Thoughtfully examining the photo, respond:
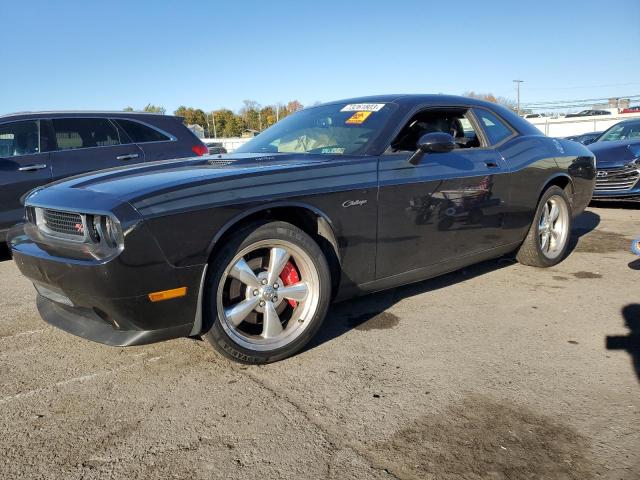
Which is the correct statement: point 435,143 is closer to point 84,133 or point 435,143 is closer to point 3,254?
point 84,133

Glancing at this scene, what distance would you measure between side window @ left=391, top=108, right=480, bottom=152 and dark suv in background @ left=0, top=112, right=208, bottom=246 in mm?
3647

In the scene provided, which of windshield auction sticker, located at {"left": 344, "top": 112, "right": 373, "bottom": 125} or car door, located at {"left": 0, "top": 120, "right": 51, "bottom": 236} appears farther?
car door, located at {"left": 0, "top": 120, "right": 51, "bottom": 236}

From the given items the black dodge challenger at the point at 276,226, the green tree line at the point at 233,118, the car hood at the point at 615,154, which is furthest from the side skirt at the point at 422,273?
the green tree line at the point at 233,118

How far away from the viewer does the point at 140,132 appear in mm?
6312

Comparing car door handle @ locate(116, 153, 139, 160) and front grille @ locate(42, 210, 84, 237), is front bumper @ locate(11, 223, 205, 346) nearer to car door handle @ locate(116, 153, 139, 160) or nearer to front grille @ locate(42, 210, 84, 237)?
front grille @ locate(42, 210, 84, 237)

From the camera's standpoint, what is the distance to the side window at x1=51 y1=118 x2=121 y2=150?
5.76m

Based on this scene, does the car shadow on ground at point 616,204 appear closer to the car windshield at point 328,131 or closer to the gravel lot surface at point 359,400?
the gravel lot surface at point 359,400

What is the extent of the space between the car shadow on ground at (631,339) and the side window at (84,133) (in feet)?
18.0

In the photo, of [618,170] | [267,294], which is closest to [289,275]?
[267,294]

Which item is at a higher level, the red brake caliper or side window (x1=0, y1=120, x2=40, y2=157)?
side window (x1=0, y1=120, x2=40, y2=157)

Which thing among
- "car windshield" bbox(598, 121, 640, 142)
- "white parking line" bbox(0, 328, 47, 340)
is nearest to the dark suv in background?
"white parking line" bbox(0, 328, 47, 340)

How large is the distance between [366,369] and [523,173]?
7.99 feet

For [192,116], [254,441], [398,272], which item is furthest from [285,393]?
[192,116]

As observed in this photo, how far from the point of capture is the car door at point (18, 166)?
208 inches
